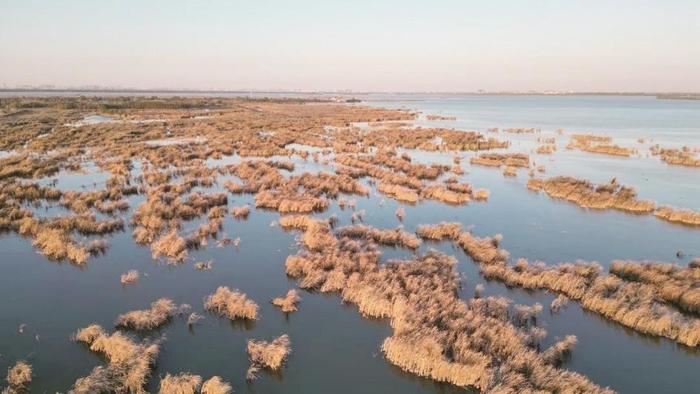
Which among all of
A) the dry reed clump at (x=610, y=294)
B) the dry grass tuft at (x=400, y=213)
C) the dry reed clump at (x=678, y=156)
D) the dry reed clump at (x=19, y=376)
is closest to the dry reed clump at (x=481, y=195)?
the dry grass tuft at (x=400, y=213)

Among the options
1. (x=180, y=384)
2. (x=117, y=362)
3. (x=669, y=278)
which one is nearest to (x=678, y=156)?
(x=669, y=278)

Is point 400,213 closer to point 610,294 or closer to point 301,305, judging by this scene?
point 301,305

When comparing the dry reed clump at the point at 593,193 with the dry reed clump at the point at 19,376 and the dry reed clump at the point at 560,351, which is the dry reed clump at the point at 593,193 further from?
the dry reed clump at the point at 19,376

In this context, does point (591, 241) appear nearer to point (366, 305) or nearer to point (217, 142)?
point (366, 305)

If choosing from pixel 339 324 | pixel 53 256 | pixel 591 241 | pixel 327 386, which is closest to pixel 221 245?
pixel 53 256

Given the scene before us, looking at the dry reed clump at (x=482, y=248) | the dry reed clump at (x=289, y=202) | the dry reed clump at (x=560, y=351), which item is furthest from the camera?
the dry reed clump at (x=289, y=202)
